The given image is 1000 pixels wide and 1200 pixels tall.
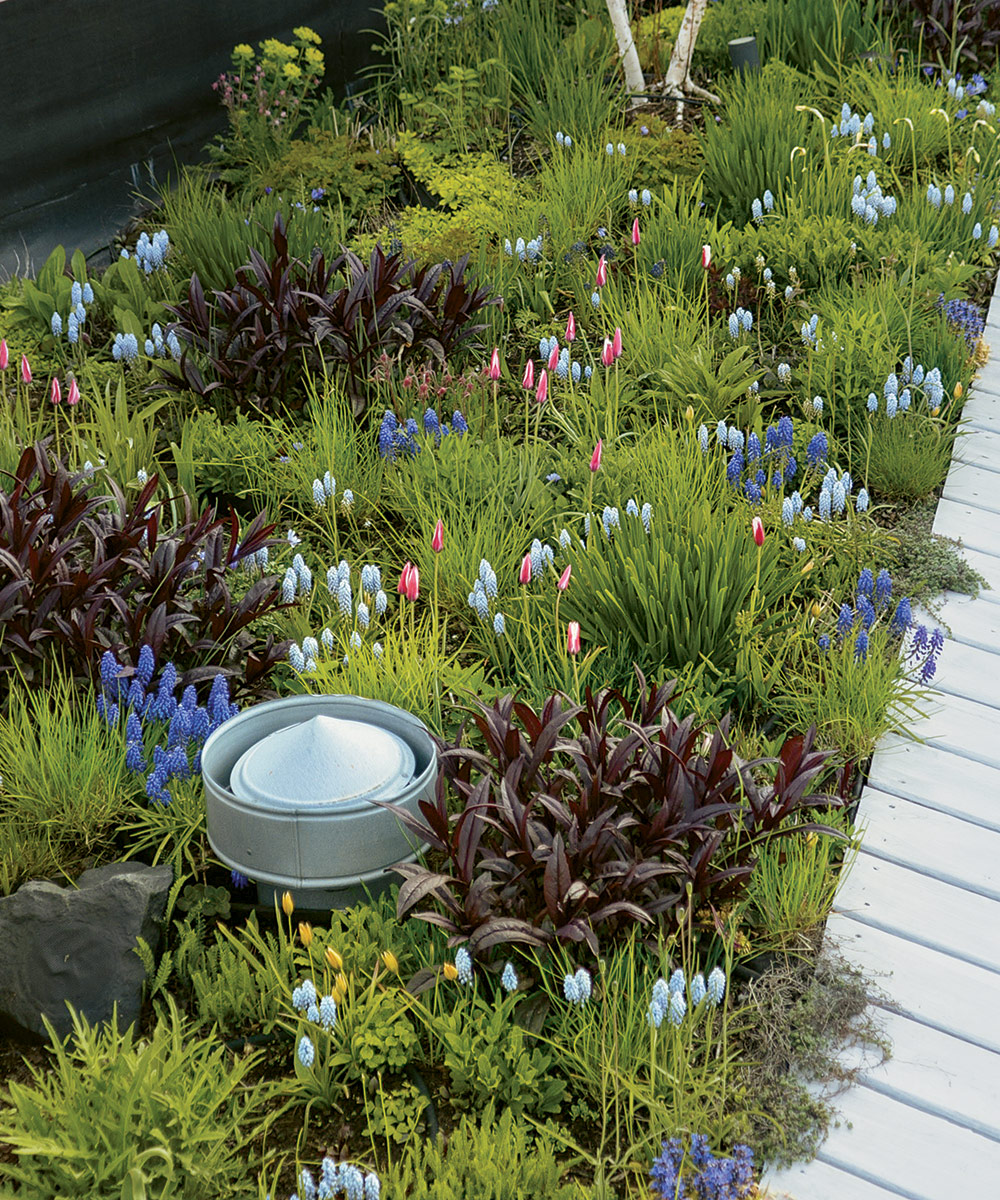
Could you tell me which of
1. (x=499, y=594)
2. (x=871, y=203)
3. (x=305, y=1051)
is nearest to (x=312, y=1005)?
(x=305, y=1051)

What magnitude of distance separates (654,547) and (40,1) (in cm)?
374

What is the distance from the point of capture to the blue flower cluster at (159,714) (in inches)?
110

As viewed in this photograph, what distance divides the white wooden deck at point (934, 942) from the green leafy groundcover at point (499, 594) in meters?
0.09

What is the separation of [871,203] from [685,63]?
5.85 feet

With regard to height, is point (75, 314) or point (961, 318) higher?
point (961, 318)

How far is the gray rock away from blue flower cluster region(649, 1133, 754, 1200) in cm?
109

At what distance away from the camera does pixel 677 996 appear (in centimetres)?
226

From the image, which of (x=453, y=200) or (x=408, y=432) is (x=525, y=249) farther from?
(x=408, y=432)

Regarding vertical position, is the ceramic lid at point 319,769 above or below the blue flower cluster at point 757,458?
below

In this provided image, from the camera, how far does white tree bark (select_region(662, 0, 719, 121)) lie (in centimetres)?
614

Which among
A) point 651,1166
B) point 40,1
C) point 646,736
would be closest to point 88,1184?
point 651,1166

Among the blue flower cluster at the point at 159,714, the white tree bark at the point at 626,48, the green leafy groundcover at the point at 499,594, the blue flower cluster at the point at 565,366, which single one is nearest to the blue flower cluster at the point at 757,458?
the green leafy groundcover at the point at 499,594

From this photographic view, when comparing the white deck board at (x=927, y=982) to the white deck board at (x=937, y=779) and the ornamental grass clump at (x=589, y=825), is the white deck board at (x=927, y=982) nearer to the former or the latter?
the ornamental grass clump at (x=589, y=825)

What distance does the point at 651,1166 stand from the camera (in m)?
2.22
